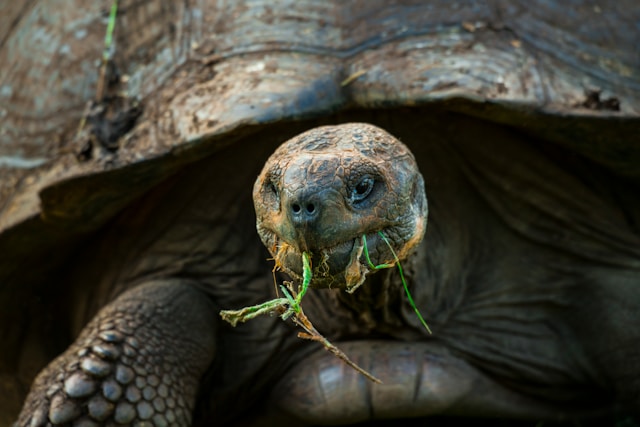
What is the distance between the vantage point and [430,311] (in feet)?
11.6

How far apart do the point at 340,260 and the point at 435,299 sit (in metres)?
1.17

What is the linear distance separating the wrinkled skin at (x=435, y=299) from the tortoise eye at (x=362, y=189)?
34.9 inches

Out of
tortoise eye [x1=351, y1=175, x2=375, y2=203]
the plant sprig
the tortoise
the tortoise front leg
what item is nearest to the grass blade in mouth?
the plant sprig

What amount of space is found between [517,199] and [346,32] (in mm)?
901

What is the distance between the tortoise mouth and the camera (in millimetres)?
2443

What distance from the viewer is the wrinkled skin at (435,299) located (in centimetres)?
346

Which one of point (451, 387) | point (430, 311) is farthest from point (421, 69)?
point (451, 387)

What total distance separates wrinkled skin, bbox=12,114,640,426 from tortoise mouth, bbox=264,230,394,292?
79 cm

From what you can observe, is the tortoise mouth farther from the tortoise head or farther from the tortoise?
the tortoise

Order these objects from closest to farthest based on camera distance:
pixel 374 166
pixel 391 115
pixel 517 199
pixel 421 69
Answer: pixel 374 166 < pixel 421 69 < pixel 391 115 < pixel 517 199

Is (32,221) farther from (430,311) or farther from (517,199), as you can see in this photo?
(517,199)

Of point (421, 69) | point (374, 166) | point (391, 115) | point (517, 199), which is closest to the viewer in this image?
point (374, 166)

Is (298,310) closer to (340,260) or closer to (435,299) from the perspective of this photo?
(340,260)

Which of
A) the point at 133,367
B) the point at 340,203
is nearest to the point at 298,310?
the point at 340,203
